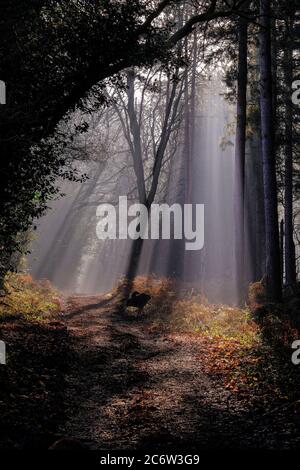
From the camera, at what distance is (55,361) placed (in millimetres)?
9867

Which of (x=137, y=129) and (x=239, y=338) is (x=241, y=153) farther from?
(x=137, y=129)

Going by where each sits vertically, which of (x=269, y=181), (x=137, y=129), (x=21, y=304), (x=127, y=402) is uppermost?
(x=137, y=129)

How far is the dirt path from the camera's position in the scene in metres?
6.25

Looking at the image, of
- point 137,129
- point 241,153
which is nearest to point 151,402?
point 241,153

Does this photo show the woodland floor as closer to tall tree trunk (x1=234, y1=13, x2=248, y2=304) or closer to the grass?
the grass

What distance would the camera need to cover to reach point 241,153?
18188 mm

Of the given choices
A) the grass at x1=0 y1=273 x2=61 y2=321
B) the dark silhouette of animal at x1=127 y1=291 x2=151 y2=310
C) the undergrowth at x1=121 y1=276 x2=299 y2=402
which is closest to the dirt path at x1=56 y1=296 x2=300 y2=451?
the undergrowth at x1=121 y1=276 x2=299 y2=402

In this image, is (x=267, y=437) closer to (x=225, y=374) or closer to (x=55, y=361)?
(x=225, y=374)

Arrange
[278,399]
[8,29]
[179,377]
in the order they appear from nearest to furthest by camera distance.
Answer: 1. [278,399]
2. [8,29]
3. [179,377]

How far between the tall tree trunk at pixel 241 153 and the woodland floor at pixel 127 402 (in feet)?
21.4

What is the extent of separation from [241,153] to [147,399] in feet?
39.9

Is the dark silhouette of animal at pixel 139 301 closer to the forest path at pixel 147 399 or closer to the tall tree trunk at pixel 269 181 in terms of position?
the forest path at pixel 147 399
